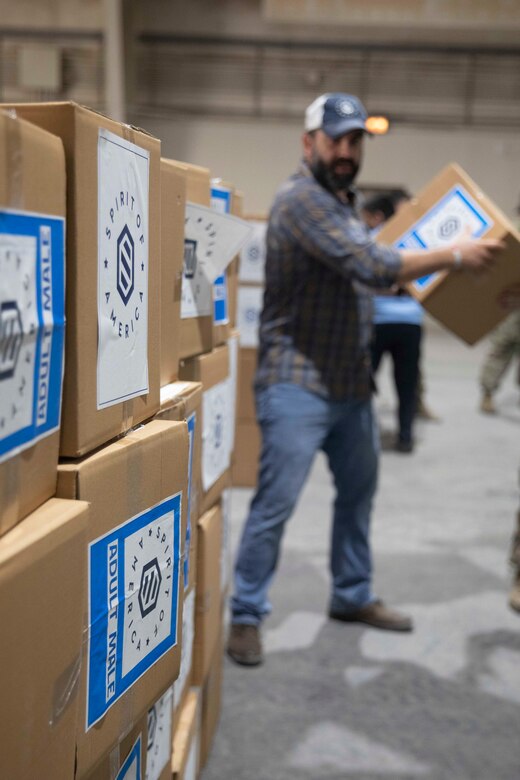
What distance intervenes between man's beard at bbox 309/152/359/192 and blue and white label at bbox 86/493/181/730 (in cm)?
126

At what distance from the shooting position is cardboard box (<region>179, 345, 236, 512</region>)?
1402mm

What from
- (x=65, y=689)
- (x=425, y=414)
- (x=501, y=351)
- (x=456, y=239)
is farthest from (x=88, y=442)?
(x=501, y=351)

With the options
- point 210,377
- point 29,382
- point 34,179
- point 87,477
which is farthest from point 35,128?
point 210,377

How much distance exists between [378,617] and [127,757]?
146cm

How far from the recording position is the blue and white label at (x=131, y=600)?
0.83m

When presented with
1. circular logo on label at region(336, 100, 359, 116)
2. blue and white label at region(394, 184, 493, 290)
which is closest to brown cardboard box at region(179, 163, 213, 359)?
circular logo on label at region(336, 100, 359, 116)

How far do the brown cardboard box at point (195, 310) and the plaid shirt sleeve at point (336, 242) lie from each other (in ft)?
1.87

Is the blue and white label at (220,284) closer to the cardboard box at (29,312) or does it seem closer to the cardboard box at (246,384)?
the cardboard box at (29,312)

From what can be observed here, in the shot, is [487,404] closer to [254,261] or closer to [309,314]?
[254,261]

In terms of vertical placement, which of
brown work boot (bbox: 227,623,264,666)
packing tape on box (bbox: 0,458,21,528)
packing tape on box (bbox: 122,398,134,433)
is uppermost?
packing tape on box (bbox: 122,398,134,433)

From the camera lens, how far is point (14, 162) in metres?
0.63

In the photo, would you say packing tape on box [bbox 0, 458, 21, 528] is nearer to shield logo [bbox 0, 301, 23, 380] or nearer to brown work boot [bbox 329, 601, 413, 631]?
shield logo [bbox 0, 301, 23, 380]

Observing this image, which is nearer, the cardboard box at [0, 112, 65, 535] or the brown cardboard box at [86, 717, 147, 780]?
the cardboard box at [0, 112, 65, 535]

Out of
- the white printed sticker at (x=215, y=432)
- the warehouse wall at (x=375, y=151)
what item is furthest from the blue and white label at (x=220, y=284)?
the warehouse wall at (x=375, y=151)
